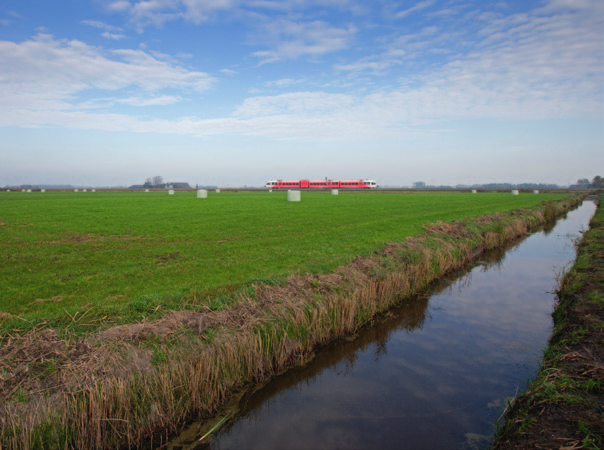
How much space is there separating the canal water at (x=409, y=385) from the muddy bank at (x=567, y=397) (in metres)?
0.67

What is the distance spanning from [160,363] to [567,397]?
22.0ft

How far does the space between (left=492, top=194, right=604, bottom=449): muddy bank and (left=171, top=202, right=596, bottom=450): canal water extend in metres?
0.67

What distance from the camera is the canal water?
5867 mm

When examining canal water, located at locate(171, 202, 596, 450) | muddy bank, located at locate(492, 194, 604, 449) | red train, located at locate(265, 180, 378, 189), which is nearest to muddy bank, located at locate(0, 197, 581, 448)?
canal water, located at locate(171, 202, 596, 450)

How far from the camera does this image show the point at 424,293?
13570mm

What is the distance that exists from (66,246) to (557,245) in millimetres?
29608

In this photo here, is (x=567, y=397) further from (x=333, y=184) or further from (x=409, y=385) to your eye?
(x=333, y=184)

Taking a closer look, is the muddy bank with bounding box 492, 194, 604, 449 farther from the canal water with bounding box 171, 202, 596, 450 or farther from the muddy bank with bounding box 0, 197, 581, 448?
the muddy bank with bounding box 0, 197, 581, 448

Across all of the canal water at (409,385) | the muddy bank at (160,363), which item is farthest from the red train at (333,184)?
the muddy bank at (160,363)

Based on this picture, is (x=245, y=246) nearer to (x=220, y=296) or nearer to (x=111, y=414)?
(x=220, y=296)

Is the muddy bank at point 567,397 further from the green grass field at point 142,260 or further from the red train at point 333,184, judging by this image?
the red train at point 333,184

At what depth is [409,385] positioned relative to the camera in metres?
7.36

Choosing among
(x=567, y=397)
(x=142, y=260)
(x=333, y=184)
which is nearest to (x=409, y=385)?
(x=567, y=397)

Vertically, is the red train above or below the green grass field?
above
